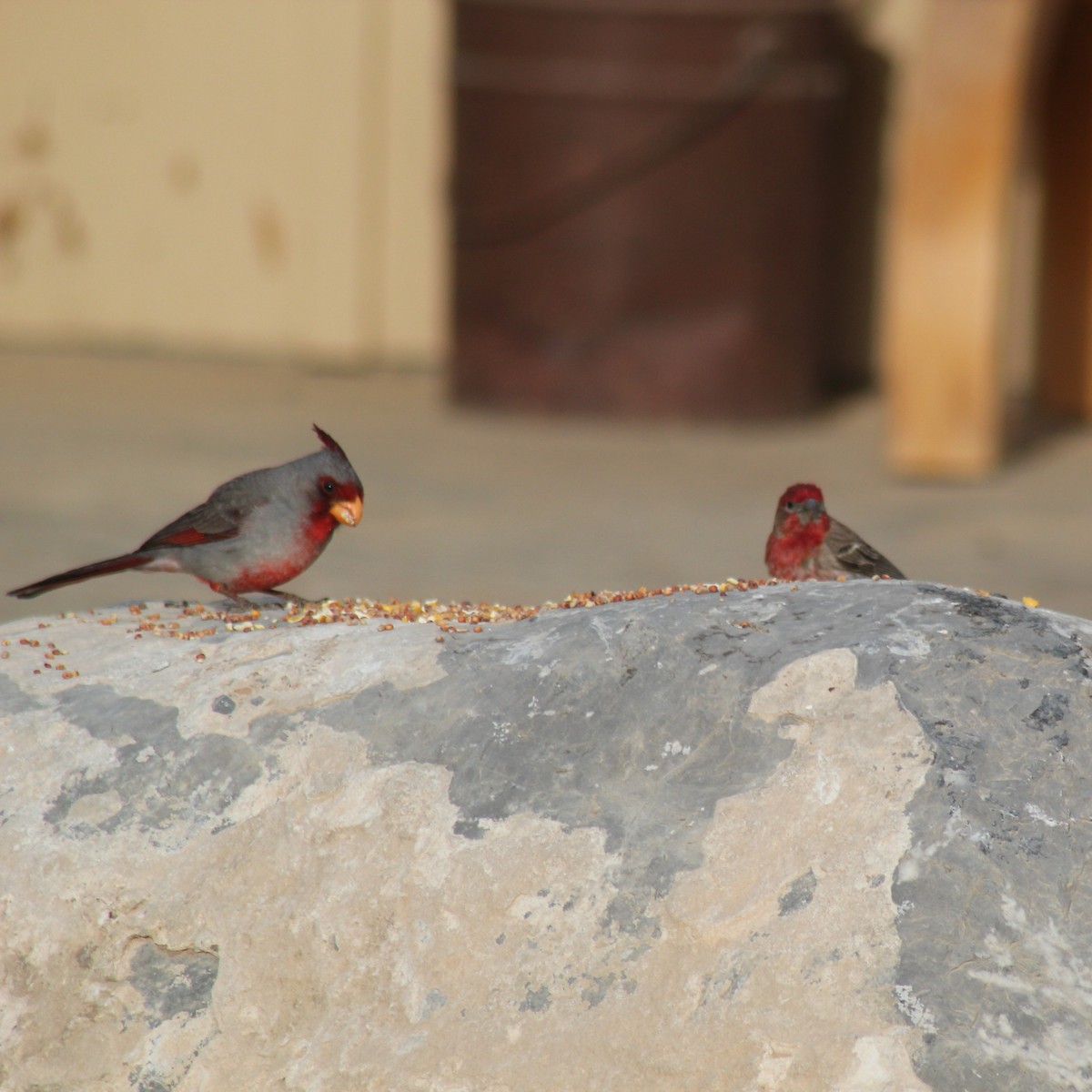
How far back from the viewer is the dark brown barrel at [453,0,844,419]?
9055mm

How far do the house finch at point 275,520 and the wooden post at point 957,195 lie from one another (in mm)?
5038

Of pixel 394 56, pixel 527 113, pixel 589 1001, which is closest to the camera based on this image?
pixel 589 1001

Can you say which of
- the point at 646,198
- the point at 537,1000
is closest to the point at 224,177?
the point at 646,198

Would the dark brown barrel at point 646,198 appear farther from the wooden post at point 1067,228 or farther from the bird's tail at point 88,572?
the bird's tail at point 88,572

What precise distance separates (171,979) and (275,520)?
39.5 inches

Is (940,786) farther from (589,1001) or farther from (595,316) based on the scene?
(595,316)

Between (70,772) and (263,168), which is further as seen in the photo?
(263,168)

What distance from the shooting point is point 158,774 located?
2.64 m

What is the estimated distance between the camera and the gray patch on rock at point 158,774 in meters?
2.59

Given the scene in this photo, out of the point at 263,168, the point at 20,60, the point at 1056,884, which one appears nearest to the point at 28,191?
the point at 20,60

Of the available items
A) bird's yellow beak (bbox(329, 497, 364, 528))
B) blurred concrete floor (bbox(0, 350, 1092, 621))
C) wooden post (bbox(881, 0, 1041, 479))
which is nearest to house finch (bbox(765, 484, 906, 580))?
bird's yellow beak (bbox(329, 497, 364, 528))

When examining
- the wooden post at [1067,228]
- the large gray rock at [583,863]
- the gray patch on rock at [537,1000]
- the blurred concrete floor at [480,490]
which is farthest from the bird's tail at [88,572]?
the wooden post at [1067,228]

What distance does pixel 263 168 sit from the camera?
11.0 meters

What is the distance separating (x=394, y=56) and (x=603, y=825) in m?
8.79
